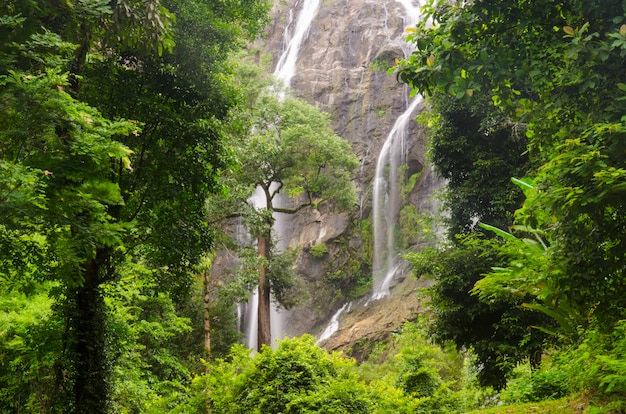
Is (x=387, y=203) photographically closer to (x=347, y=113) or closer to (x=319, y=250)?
(x=319, y=250)

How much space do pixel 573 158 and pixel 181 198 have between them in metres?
6.32

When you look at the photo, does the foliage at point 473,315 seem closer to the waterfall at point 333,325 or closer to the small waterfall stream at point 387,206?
the waterfall at point 333,325

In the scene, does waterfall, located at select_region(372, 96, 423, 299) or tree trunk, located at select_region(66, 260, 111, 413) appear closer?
tree trunk, located at select_region(66, 260, 111, 413)

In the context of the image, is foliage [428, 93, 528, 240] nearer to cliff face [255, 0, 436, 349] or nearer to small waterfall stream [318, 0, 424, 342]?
cliff face [255, 0, 436, 349]

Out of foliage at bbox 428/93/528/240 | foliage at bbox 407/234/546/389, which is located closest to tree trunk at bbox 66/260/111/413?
foliage at bbox 407/234/546/389

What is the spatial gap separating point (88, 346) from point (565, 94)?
23.1ft

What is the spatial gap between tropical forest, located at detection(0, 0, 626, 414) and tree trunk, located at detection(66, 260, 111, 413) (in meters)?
0.03

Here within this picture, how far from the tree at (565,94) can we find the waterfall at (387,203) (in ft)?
65.1

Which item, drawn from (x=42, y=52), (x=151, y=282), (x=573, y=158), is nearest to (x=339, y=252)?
(x=151, y=282)

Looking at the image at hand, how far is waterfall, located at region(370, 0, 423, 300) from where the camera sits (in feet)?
81.9

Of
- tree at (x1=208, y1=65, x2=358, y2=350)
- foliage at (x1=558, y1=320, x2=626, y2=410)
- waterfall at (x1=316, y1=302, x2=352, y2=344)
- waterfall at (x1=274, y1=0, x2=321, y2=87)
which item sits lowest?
waterfall at (x1=316, y1=302, x2=352, y2=344)

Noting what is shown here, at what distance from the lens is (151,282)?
947 cm

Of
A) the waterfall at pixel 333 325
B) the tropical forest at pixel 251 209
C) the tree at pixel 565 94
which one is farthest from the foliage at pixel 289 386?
the waterfall at pixel 333 325

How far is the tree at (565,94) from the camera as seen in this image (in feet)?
11.6
